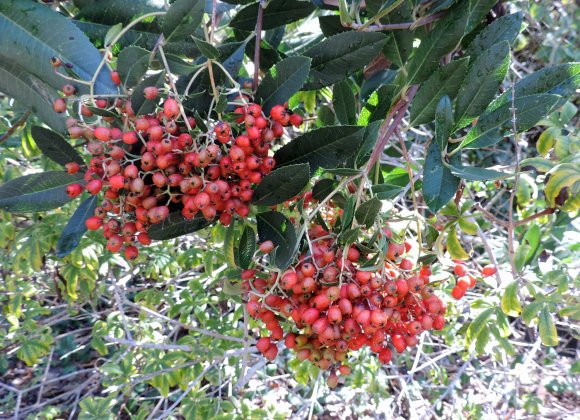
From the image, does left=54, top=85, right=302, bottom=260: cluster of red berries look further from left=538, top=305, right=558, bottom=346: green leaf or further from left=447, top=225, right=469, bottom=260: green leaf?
left=538, top=305, right=558, bottom=346: green leaf

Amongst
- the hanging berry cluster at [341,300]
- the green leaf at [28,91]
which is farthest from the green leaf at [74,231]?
the hanging berry cluster at [341,300]

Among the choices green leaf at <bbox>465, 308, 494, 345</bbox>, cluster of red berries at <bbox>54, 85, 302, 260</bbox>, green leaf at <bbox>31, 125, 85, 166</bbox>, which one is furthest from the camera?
green leaf at <bbox>465, 308, 494, 345</bbox>

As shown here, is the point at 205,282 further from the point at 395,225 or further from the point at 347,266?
the point at 347,266

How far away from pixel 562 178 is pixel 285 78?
0.81m

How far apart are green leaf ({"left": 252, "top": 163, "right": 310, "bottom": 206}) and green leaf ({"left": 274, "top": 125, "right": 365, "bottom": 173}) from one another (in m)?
0.06

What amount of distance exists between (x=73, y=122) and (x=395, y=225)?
849 millimetres

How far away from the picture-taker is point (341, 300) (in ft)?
3.03

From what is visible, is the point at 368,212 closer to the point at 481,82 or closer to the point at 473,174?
the point at 473,174

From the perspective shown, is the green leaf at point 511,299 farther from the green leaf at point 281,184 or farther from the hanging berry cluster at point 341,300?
the green leaf at point 281,184

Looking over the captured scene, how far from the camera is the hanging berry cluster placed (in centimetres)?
92

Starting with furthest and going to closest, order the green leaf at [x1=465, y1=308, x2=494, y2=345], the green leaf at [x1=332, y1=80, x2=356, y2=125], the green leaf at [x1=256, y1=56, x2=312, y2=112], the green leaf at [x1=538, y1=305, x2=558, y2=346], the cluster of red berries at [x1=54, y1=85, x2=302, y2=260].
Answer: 1. the green leaf at [x1=465, y1=308, x2=494, y2=345]
2. the green leaf at [x1=538, y1=305, x2=558, y2=346]
3. the green leaf at [x1=332, y1=80, x2=356, y2=125]
4. the green leaf at [x1=256, y1=56, x2=312, y2=112]
5. the cluster of red berries at [x1=54, y1=85, x2=302, y2=260]

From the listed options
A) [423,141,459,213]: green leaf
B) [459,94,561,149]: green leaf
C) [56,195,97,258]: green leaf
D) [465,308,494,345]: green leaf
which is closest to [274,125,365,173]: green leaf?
[423,141,459,213]: green leaf

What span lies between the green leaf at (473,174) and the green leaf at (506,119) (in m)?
0.07

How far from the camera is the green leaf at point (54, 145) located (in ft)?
3.52
